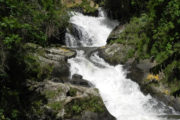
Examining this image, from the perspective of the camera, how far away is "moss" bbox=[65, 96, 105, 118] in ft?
20.1

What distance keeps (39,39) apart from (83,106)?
2845 mm

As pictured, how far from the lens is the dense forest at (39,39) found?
3990mm

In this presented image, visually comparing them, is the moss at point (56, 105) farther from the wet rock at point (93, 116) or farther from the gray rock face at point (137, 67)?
the gray rock face at point (137, 67)

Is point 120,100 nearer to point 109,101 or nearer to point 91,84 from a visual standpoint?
point 109,101

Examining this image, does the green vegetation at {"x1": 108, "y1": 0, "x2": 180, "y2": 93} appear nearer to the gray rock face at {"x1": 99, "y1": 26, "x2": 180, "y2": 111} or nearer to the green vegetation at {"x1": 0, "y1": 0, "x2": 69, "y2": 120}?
the gray rock face at {"x1": 99, "y1": 26, "x2": 180, "y2": 111}

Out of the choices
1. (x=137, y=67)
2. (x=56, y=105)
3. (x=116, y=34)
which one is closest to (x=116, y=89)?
(x=137, y=67)

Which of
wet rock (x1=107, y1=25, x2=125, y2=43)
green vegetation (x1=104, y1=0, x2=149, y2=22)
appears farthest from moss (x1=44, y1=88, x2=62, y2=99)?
green vegetation (x1=104, y1=0, x2=149, y2=22)

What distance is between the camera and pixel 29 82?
233 inches

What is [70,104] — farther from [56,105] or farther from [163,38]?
[163,38]

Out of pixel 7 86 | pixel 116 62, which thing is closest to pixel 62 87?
pixel 7 86

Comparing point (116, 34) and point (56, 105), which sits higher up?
point (116, 34)

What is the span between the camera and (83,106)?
251 inches

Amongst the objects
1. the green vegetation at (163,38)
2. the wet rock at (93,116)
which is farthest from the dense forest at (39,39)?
the wet rock at (93,116)

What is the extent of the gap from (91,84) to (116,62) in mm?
2402
